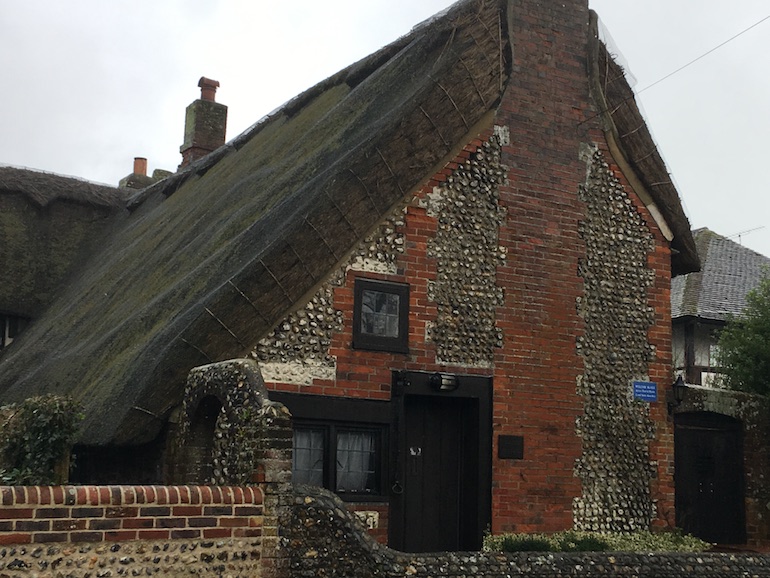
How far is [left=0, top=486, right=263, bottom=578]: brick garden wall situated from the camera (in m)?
6.66

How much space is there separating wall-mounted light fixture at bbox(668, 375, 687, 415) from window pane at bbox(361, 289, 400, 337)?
13.5 feet

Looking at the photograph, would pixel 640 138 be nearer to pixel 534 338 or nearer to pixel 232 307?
pixel 534 338

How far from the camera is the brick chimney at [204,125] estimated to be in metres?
23.9

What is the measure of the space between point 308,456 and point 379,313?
5.98ft

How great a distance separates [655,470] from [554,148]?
4366 millimetres

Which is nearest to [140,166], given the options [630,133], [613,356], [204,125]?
[204,125]

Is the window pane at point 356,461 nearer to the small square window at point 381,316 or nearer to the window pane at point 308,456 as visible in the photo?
the window pane at point 308,456

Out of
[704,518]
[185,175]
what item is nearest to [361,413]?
[704,518]

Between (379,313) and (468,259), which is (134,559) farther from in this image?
(468,259)

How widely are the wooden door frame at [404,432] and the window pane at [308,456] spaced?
2.89 feet

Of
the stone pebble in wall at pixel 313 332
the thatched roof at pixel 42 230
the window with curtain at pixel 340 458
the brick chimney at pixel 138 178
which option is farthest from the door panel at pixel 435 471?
the brick chimney at pixel 138 178

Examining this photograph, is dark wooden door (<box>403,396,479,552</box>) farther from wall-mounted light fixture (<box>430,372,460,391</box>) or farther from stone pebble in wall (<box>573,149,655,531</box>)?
stone pebble in wall (<box>573,149,655,531</box>)

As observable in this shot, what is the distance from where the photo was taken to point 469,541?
11.9 m

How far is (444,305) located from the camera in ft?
39.2
